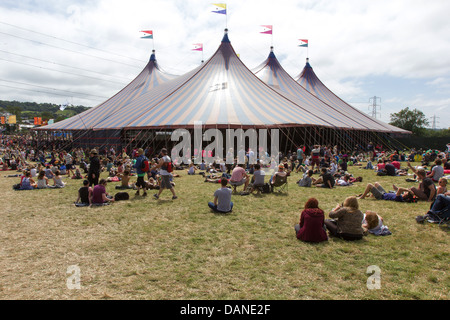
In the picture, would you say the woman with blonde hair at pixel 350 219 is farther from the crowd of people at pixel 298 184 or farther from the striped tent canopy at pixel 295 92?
the striped tent canopy at pixel 295 92

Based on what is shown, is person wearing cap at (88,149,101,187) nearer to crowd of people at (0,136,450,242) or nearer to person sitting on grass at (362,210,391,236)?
crowd of people at (0,136,450,242)

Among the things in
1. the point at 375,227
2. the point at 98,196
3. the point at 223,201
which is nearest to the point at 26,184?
the point at 98,196

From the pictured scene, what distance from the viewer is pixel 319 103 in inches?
797

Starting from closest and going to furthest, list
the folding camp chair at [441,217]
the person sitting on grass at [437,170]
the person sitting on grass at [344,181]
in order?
the folding camp chair at [441,217], the person sitting on grass at [437,170], the person sitting on grass at [344,181]

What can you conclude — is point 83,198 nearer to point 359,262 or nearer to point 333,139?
point 359,262

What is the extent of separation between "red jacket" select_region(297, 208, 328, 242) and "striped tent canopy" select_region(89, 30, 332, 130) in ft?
31.2

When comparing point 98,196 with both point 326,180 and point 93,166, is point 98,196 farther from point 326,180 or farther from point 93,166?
point 326,180

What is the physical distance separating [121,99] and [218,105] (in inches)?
421

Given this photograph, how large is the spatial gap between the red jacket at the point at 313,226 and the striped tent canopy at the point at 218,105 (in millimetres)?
9511

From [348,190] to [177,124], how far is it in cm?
866

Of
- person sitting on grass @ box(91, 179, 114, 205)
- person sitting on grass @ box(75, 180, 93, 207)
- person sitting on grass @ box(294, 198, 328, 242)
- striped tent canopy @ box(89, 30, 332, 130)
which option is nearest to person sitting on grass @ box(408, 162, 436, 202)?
person sitting on grass @ box(294, 198, 328, 242)

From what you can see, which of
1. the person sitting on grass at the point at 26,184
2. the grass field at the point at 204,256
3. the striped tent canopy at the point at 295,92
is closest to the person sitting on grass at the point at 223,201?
the grass field at the point at 204,256

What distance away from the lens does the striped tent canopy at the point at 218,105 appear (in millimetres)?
13679
